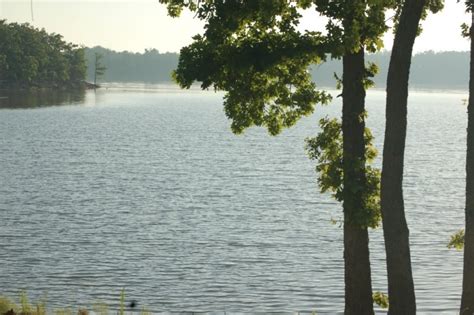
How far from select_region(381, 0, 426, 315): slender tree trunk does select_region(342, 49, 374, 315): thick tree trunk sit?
1509 mm

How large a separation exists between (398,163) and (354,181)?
6.44 feet

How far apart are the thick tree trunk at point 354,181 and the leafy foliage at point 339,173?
16 cm

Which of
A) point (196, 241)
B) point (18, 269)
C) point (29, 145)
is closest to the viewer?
point (18, 269)

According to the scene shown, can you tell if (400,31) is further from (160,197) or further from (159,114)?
(159,114)

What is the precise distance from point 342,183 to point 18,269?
1667 centimetres

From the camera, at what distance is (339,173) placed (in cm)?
1880

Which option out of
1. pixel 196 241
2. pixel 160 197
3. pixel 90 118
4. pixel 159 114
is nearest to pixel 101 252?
pixel 196 241

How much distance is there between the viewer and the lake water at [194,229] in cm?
2898

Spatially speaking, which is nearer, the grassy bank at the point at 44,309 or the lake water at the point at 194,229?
the grassy bank at the point at 44,309

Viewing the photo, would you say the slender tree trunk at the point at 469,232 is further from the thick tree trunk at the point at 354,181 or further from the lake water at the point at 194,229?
the lake water at the point at 194,229

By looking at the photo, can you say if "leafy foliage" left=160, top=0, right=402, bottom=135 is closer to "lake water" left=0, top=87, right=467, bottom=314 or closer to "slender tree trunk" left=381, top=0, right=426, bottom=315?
"slender tree trunk" left=381, top=0, right=426, bottom=315

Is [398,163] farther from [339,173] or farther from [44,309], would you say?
[44,309]

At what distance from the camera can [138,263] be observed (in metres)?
Answer: 32.8

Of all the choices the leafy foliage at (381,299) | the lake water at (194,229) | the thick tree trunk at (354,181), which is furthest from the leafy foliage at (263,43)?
the lake water at (194,229)
